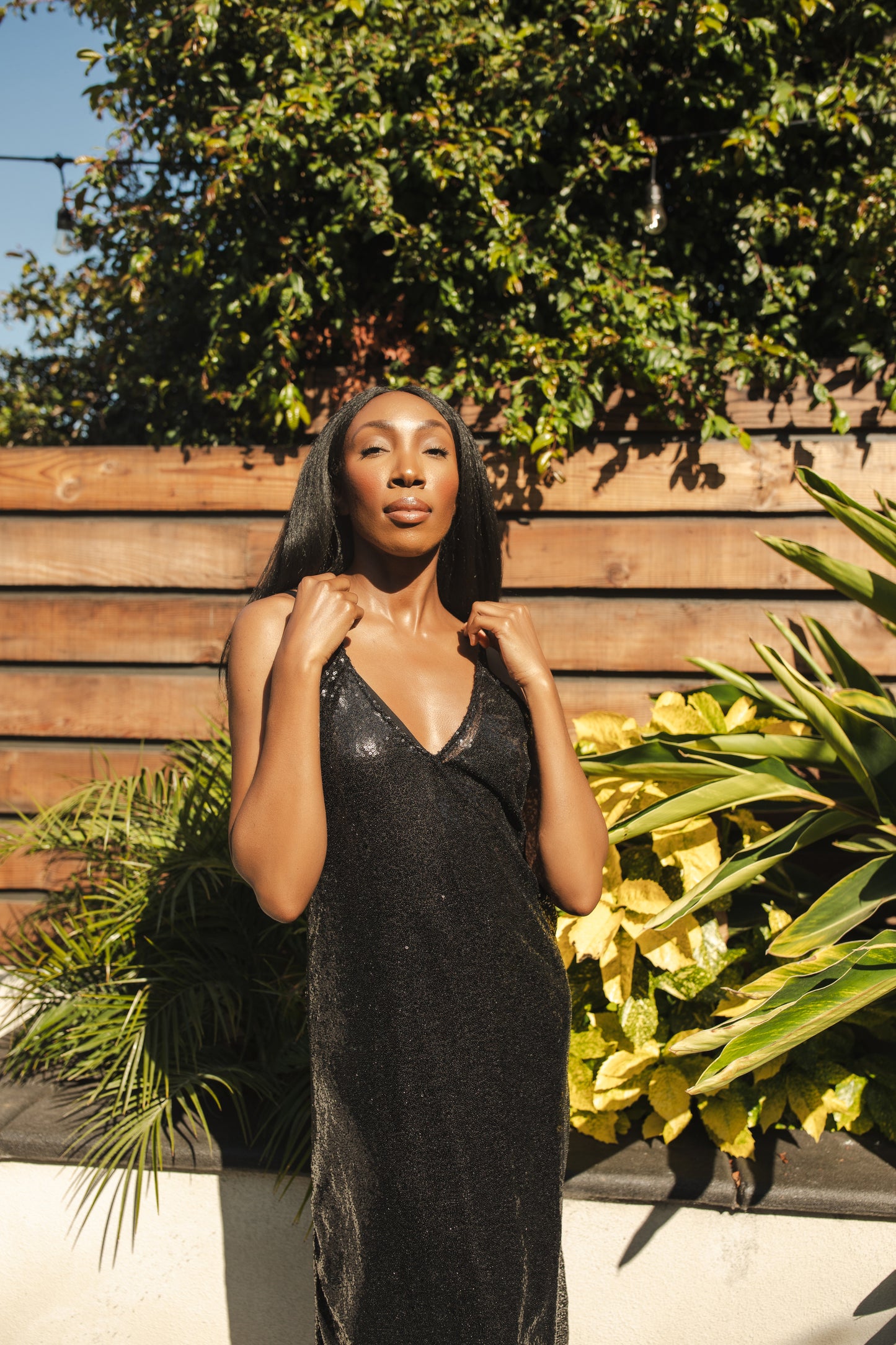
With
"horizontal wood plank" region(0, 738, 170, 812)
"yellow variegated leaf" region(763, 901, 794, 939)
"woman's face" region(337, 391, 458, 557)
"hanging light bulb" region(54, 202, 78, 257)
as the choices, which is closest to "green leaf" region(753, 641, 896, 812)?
"yellow variegated leaf" region(763, 901, 794, 939)

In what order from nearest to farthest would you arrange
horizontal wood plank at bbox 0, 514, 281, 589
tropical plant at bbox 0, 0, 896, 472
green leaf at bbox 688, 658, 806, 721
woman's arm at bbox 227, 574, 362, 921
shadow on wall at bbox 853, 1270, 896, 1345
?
woman's arm at bbox 227, 574, 362, 921 → shadow on wall at bbox 853, 1270, 896, 1345 → green leaf at bbox 688, 658, 806, 721 → tropical plant at bbox 0, 0, 896, 472 → horizontal wood plank at bbox 0, 514, 281, 589

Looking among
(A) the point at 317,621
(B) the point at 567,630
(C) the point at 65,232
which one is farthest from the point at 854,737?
(C) the point at 65,232

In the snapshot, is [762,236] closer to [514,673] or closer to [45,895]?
[514,673]

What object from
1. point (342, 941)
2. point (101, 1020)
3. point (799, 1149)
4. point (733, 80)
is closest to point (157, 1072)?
point (101, 1020)

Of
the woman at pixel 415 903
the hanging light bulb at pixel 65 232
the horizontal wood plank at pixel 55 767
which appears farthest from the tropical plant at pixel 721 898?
the hanging light bulb at pixel 65 232

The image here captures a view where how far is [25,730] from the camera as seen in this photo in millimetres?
3086

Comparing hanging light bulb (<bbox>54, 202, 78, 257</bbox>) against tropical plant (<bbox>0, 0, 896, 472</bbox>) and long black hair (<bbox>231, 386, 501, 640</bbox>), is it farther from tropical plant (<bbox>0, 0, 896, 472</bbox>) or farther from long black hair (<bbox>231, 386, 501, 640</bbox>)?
long black hair (<bbox>231, 386, 501, 640</bbox>)

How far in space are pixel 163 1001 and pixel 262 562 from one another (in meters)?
1.41

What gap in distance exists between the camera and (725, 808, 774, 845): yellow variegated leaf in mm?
2166

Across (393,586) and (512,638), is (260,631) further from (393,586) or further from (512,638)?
(512,638)

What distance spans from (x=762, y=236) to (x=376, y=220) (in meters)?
1.24

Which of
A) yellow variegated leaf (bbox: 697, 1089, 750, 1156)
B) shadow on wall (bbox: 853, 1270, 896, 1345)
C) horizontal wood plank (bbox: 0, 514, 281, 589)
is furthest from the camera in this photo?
horizontal wood plank (bbox: 0, 514, 281, 589)

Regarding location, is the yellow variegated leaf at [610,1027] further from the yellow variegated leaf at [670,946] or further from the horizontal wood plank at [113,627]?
the horizontal wood plank at [113,627]

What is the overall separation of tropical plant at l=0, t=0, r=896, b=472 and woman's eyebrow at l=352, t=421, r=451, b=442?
132 cm
